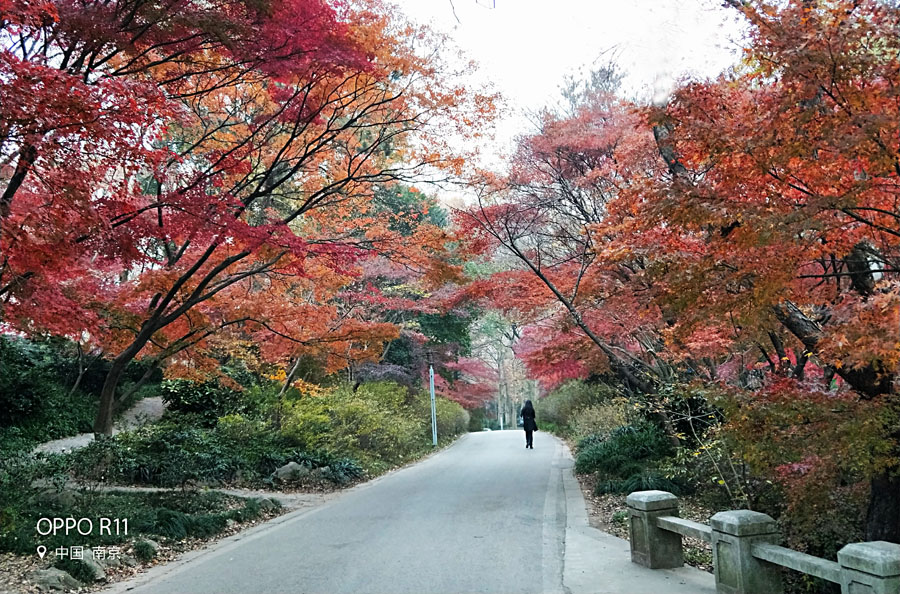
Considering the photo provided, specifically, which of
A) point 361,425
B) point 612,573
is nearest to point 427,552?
point 612,573

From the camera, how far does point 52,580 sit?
5145 millimetres

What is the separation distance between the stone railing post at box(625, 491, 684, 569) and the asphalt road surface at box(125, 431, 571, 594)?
0.81 meters

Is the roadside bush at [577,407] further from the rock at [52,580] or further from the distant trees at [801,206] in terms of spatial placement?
Answer: the rock at [52,580]

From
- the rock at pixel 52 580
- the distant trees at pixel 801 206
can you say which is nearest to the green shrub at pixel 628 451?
the distant trees at pixel 801 206

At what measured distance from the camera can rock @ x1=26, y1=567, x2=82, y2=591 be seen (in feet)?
16.7

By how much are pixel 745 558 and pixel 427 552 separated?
10.5ft

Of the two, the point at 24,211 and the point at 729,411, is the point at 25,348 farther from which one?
the point at 729,411

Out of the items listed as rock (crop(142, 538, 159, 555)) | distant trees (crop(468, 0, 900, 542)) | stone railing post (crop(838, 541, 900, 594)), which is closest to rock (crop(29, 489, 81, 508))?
rock (crop(142, 538, 159, 555))

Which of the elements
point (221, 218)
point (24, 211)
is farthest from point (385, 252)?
point (24, 211)

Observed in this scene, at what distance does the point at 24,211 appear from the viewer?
22.4ft

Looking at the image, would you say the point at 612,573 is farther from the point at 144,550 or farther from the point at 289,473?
the point at 289,473

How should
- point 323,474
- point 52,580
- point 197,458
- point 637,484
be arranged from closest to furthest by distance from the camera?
point 52,580
point 637,484
point 197,458
point 323,474

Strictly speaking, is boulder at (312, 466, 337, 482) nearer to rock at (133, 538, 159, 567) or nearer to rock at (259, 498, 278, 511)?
rock at (259, 498, 278, 511)

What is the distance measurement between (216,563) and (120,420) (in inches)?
493
